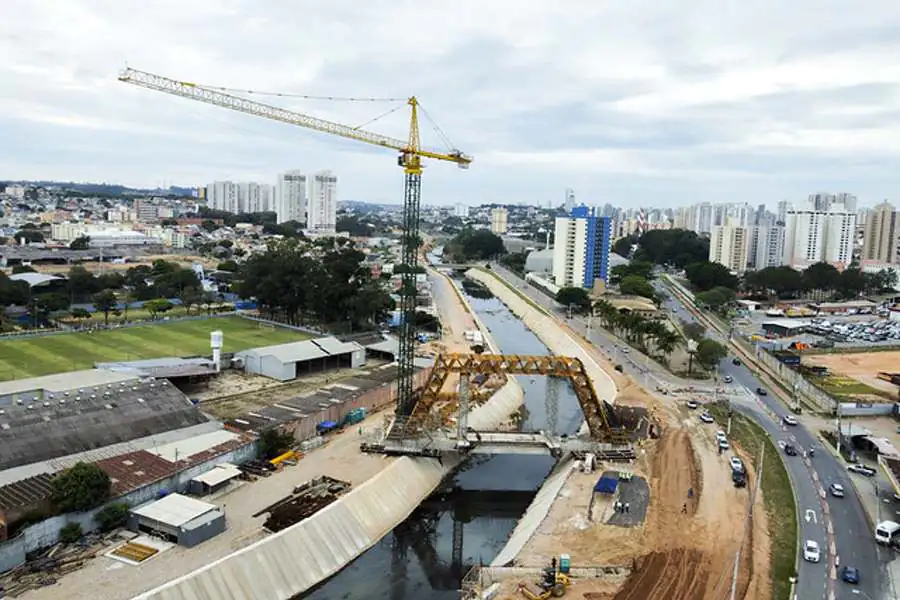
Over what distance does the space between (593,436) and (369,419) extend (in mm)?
11847

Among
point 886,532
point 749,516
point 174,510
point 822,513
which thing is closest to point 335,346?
point 174,510

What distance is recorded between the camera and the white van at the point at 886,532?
24406mm

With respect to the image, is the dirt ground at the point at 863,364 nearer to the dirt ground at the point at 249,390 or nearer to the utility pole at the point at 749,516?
the utility pole at the point at 749,516

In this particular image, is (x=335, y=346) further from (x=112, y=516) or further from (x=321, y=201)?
(x=321, y=201)

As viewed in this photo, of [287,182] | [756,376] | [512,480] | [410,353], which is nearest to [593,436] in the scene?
[512,480]

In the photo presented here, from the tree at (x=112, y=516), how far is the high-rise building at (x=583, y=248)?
2918 inches

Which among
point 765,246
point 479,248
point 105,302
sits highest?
point 765,246

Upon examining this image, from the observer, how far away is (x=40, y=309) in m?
58.7

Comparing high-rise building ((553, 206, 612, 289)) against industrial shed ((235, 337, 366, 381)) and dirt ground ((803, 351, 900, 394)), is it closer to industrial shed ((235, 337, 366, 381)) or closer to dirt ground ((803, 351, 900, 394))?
dirt ground ((803, 351, 900, 394))

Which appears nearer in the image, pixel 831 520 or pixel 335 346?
pixel 831 520

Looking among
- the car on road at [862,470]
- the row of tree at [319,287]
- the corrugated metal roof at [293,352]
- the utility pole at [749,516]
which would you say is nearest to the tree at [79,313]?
the row of tree at [319,287]

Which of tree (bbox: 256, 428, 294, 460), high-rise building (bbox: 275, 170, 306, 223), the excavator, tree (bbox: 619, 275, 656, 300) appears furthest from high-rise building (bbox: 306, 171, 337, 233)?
the excavator

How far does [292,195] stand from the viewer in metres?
191

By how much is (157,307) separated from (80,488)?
41.9 meters
